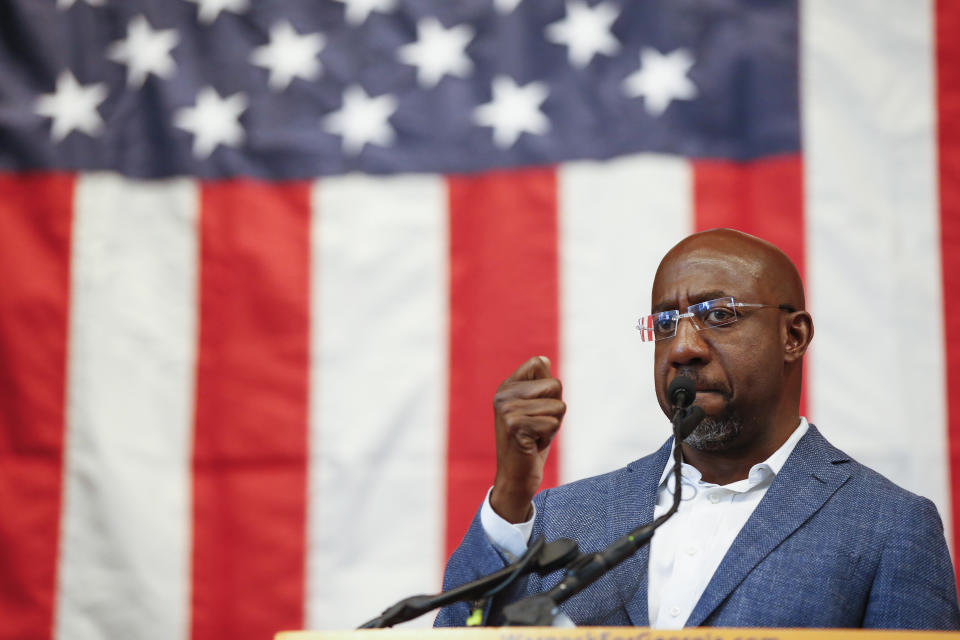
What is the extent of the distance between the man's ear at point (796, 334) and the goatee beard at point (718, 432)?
7.8 inches

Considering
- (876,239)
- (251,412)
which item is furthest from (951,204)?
(251,412)

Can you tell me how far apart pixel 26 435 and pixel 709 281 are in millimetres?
2380

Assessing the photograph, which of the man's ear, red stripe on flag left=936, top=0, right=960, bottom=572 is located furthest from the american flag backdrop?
the man's ear

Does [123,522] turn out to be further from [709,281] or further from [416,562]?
[709,281]

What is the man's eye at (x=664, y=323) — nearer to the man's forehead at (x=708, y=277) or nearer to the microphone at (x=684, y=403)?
the man's forehead at (x=708, y=277)

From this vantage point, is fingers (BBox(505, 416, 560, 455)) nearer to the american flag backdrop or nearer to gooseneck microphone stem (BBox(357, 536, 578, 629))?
gooseneck microphone stem (BBox(357, 536, 578, 629))

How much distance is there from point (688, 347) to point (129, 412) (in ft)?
6.79

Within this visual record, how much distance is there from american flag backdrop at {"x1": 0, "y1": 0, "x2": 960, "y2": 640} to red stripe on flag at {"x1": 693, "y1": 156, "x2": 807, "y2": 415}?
0.04 ft

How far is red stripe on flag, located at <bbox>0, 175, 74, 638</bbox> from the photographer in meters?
3.25

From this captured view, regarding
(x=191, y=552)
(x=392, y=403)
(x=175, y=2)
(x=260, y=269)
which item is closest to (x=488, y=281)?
(x=392, y=403)

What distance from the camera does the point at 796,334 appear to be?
2092 millimetres

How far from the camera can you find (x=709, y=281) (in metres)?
2.04

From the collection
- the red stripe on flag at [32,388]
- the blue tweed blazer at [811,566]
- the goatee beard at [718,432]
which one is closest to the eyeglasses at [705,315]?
the goatee beard at [718,432]

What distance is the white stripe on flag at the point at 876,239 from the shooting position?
2.94 metres
